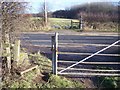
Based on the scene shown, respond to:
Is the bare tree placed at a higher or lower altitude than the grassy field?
higher

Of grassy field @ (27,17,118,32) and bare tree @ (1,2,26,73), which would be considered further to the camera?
grassy field @ (27,17,118,32)

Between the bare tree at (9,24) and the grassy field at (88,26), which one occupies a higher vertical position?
the bare tree at (9,24)

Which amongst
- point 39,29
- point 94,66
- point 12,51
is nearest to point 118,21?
point 39,29

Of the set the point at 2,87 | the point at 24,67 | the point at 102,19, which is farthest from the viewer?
the point at 102,19

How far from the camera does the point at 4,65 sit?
293 inches

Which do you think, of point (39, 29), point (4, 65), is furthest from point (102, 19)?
point (4, 65)

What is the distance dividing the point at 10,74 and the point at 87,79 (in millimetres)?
2024

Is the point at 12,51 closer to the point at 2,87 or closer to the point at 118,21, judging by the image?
the point at 2,87

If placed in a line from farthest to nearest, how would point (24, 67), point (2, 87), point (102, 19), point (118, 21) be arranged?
point (102, 19)
point (118, 21)
point (24, 67)
point (2, 87)

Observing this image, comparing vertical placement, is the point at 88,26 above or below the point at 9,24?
below

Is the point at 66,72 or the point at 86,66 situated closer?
the point at 66,72

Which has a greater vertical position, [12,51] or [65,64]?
[12,51]

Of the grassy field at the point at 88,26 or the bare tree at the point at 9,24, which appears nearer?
the bare tree at the point at 9,24

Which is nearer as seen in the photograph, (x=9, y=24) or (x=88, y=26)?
(x=9, y=24)
